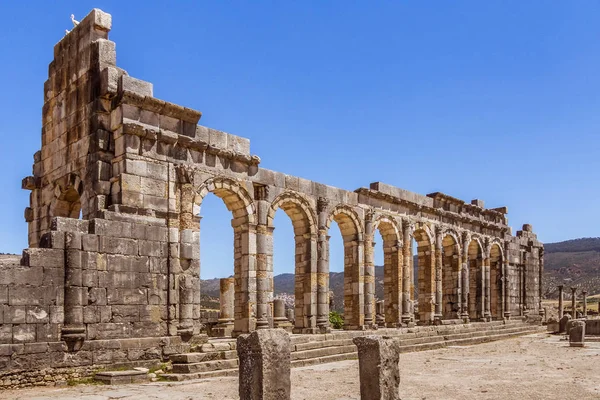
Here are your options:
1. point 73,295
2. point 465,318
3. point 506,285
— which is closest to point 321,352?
point 73,295

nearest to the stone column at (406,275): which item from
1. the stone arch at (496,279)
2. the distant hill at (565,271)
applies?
the stone arch at (496,279)

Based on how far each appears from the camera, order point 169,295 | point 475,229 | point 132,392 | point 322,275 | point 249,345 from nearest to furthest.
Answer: point 249,345
point 132,392
point 169,295
point 322,275
point 475,229

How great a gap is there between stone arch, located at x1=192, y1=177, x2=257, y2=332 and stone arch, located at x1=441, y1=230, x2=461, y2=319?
500 inches

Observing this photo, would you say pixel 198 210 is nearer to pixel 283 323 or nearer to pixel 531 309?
pixel 283 323

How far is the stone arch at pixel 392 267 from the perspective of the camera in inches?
915

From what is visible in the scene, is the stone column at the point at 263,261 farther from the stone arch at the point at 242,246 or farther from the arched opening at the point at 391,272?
the arched opening at the point at 391,272

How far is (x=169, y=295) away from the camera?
14.5 m

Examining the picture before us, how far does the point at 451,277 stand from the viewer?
28.1 m

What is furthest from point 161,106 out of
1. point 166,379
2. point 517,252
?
point 517,252

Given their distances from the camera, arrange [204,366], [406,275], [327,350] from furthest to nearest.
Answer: [406,275] → [327,350] → [204,366]

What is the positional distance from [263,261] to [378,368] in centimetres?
882

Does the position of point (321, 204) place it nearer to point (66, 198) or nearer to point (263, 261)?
point (263, 261)

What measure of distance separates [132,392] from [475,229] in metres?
21.9

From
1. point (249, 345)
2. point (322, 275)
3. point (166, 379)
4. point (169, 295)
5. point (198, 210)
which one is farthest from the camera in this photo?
point (322, 275)
